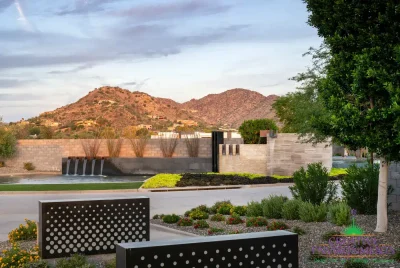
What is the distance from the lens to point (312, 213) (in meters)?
10.3

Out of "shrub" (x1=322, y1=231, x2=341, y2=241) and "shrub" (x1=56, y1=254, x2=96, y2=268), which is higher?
"shrub" (x1=322, y1=231, x2=341, y2=241)

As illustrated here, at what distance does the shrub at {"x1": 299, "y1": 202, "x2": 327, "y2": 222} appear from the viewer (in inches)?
405

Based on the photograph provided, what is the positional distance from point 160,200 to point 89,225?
867 cm

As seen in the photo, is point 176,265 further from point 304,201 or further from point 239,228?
point 304,201

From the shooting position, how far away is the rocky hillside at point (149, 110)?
247 ft

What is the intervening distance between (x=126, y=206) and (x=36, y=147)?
28711mm

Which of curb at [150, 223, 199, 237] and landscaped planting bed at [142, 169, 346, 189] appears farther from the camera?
landscaped planting bed at [142, 169, 346, 189]

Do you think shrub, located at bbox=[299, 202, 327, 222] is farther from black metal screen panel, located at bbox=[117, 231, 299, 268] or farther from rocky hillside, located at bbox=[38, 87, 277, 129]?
rocky hillside, located at bbox=[38, 87, 277, 129]

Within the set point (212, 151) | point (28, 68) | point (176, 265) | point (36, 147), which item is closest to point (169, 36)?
point (28, 68)

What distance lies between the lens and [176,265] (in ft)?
14.9

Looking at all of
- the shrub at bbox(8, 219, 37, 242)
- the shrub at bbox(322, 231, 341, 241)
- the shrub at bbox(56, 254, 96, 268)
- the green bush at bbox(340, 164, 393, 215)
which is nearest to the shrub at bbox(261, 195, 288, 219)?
the green bush at bbox(340, 164, 393, 215)

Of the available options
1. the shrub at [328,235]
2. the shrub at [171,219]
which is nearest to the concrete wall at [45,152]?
the shrub at [171,219]

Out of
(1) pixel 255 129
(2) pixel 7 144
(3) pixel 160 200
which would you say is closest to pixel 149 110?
(2) pixel 7 144

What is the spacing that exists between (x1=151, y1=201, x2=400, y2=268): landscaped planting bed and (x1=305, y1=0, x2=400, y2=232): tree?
604mm
